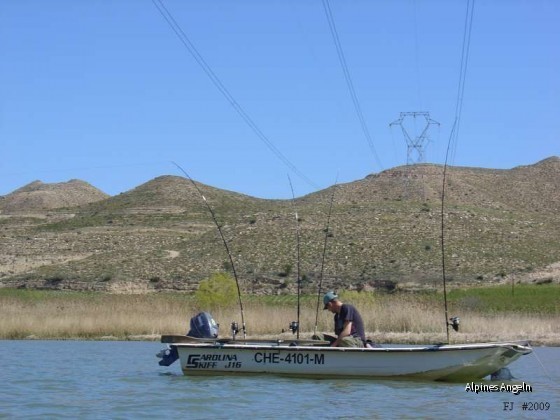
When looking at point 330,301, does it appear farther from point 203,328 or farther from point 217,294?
point 217,294

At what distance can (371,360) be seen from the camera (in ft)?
73.2

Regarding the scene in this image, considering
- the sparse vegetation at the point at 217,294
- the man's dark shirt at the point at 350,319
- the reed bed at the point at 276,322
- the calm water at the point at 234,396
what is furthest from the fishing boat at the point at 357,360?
the sparse vegetation at the point at 217,294

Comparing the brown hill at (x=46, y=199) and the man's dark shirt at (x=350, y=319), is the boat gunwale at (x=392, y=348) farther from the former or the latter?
the brown hill at (x=46, y=199)

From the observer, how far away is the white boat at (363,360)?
2234cm

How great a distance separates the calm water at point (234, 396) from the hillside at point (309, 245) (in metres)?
37.7

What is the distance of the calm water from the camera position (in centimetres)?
1922

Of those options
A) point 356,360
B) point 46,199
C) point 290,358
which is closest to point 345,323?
point 356,360

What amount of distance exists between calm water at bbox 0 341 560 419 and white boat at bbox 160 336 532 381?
0.25 metres

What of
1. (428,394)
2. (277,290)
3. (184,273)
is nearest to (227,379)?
(428,394)

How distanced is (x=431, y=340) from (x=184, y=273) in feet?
116

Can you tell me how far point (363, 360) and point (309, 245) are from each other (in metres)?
50.3

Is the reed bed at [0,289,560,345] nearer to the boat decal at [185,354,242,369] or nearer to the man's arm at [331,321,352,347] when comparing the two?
the boat decal at [185,354,242,369]

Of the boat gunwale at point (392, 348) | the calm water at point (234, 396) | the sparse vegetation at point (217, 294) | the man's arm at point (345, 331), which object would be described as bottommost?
the calm water at point (234, 396)

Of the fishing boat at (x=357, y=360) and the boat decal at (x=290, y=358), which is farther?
the boat decal at (x=290, y=358)
